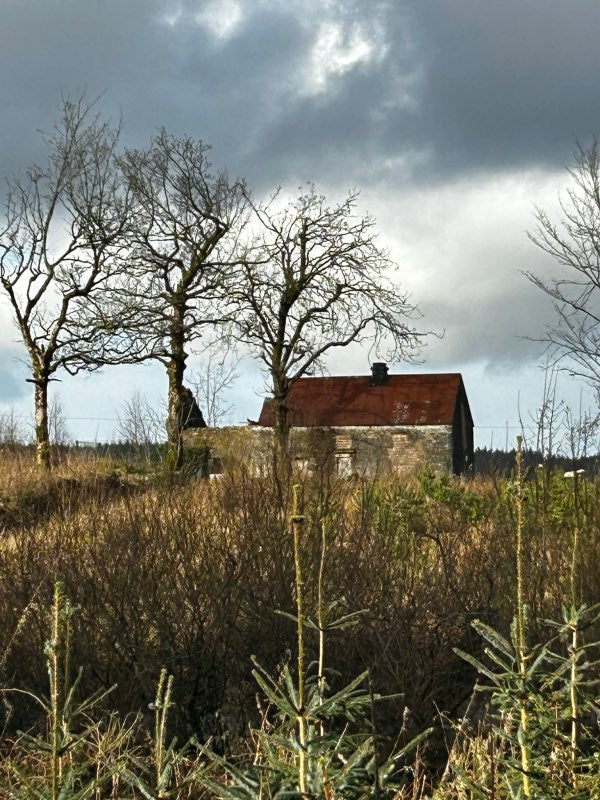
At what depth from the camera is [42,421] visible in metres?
23.5

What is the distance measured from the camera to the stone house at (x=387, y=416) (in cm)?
3428

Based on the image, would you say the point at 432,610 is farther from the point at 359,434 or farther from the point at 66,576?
the point at 359,434

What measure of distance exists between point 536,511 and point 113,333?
55.2 feet

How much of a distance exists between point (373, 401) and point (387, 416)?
996 millimetres

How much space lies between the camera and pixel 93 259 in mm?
24547

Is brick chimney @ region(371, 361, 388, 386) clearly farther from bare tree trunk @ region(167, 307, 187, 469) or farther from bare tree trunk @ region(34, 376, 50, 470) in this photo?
bare tree trunk @ region(34, 376, 50, 470)

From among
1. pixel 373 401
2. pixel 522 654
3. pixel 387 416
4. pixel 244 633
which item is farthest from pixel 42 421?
pixel 522 654

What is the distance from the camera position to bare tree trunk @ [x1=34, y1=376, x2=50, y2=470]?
22781 mm

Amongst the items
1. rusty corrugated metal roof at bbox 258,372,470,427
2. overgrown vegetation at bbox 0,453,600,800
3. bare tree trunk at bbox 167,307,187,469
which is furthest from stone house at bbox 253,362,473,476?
overgrown vegetation at bbox 0,453,600,800

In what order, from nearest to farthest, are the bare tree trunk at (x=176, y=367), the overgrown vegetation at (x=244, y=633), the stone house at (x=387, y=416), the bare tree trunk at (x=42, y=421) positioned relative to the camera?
1. the overgrown vegetation at (x=244, y=633)
2. the bare tree trunk at (x=42, y=421)
3. the bare tree trunk at (x=176, y=367)
4. the stone house at (x=387, y=416)

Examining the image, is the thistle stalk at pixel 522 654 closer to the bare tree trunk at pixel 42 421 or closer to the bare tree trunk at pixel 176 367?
the bare tree trunk at pixel 42 421

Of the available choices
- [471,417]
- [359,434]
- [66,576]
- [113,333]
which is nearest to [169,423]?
[113,333]

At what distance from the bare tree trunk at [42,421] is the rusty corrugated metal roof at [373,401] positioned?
37.5ft

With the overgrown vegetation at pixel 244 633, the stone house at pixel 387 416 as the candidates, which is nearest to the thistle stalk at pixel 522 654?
the overgrown vegetation at pixel 244 633
